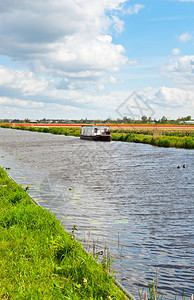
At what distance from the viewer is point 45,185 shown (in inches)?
721

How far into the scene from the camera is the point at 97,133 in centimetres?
7138

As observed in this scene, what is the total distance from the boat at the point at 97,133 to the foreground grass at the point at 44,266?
59497 mm

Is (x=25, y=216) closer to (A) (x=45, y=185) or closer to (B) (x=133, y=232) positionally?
(B) (x=133, y=232)

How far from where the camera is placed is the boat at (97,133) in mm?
68375

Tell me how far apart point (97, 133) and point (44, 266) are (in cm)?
6520

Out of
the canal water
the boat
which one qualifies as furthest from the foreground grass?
the boat

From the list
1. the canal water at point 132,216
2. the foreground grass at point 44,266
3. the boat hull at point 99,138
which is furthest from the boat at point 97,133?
the foreground grass at point 44,266

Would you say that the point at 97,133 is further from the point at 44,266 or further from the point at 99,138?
the point at 44,266

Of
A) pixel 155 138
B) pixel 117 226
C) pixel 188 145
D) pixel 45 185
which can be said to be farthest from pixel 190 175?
pixel 155 138

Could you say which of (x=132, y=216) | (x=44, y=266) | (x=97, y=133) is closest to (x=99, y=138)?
(x=97, y=133)

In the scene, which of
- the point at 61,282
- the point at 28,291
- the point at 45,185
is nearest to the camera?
the point at 28,291

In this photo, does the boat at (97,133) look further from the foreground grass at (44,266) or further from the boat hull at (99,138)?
the foreground grass at (44,266)

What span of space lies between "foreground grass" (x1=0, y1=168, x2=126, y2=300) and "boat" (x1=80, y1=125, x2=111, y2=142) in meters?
59.5

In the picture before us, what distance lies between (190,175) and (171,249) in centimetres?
1469
